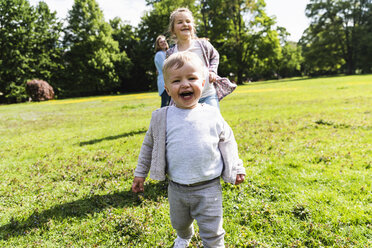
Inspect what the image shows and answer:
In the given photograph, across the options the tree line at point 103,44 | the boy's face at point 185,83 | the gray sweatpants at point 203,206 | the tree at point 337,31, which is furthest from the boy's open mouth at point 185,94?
the tree at point 337,31

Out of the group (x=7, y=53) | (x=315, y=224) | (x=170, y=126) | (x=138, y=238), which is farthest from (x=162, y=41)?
(x=7, y=53)

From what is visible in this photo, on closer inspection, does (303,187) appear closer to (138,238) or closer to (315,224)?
(315,224)

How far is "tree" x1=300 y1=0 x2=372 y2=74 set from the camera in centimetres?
5919

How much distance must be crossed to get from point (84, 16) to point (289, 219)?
168ft

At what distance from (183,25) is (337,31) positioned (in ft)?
234

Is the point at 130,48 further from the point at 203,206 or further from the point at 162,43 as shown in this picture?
the point at 203,206

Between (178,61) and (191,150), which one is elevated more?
(178,61)

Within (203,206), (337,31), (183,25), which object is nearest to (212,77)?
(183,25)

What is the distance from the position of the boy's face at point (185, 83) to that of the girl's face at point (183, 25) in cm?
→ 190

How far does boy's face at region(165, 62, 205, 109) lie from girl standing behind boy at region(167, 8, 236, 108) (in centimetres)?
153

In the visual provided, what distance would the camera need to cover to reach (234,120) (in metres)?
10.3

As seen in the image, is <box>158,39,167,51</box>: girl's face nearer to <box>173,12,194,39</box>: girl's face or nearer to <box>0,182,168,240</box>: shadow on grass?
<box>173,12,194,39</box>: girl's face

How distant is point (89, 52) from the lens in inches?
1779

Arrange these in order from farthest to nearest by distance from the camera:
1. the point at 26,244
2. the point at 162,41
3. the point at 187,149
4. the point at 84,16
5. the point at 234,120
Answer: the point at 84,16, the point at 234,120, the point at 162,41, the point at 26,244, the point at 187,149
